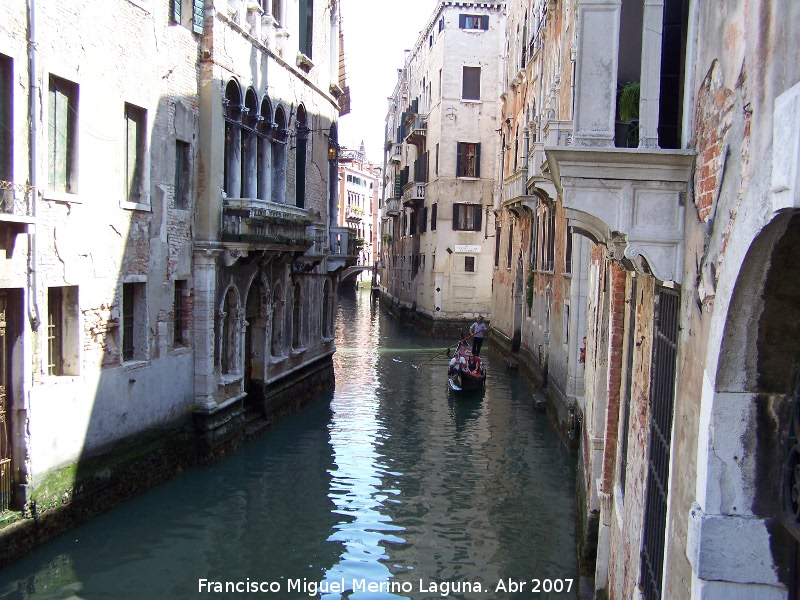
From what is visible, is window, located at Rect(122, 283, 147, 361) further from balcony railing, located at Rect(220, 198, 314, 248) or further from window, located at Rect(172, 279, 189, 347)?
balcony railing, located at Rect(220, 198, 314, 248)

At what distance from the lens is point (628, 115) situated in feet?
17.3

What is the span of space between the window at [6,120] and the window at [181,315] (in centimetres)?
394

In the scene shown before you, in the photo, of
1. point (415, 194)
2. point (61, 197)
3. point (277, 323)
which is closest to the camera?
point (61, 197)

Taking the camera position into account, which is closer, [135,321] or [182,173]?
[135,321]

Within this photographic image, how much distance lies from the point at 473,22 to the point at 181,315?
76.5 ft

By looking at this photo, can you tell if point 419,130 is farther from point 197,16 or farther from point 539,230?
point 197,16

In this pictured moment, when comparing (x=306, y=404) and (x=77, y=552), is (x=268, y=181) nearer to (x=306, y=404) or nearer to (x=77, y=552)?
(x=306, y=404)

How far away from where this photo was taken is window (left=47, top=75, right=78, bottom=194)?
27.9 ft

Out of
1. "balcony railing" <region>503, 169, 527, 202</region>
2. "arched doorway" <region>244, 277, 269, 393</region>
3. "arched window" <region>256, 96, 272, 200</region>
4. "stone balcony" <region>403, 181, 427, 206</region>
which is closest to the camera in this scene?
"arched window" <region>256, 96, 272, 200</region>

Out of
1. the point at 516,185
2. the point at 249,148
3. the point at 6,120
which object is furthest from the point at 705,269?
the point at 516,185

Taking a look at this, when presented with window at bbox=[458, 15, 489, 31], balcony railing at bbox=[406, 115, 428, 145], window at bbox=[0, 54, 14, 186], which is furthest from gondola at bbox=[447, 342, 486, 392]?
balcony railing at bbox=[406, 115, 428, 145]

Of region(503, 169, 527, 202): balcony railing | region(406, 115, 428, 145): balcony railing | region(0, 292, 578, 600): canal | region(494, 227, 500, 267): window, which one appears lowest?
region(0, 292, 578, 600): canal

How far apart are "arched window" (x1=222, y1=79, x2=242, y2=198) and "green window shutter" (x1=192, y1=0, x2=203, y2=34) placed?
1260mm

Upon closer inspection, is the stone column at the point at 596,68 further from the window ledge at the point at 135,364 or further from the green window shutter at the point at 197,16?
the green window shutter at the point at 197,16
